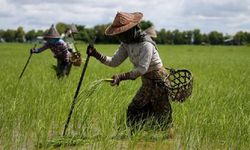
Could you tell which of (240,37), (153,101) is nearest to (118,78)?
(153,101)

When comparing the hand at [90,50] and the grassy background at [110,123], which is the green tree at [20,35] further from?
the hand at [90,50]

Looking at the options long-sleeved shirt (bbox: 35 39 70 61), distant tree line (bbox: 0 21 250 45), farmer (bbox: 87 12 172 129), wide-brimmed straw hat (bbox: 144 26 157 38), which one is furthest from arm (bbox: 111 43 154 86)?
distant tree line (bbox: 0 21 250 45)

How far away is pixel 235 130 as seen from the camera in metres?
3.98

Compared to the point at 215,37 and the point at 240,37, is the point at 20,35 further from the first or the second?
the point at 240,37

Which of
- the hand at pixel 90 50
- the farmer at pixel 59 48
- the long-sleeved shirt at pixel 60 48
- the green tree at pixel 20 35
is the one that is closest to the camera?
the hand at pixel 90 50

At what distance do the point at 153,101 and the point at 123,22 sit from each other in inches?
38.5

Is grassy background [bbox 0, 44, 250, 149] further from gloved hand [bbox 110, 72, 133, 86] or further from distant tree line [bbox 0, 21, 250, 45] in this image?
distant tree line [bbox 0, 21, 250, 45]

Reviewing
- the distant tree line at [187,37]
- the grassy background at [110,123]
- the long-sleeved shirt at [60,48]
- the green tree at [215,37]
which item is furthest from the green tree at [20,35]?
the grassy background at [110,123]

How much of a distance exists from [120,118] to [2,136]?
4.44ft

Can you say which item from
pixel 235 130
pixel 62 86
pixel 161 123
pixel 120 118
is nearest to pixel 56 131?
pixel 120 118

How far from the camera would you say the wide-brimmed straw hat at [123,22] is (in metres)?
4.18

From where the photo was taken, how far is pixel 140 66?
425 centimetres

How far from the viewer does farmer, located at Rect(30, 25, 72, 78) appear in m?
7.99

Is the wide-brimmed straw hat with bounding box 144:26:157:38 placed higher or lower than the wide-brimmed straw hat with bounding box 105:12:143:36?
lower
